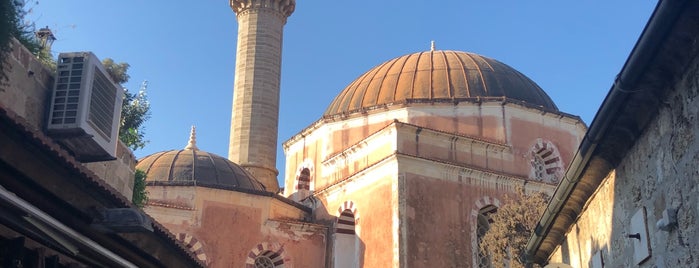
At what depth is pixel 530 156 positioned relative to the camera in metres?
18.0

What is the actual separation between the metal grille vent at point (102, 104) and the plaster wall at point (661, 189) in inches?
168

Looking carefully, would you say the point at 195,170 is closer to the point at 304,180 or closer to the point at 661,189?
the point at 304,180

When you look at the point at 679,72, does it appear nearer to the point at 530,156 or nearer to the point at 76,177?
the point at 76,177

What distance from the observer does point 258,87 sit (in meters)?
21.5

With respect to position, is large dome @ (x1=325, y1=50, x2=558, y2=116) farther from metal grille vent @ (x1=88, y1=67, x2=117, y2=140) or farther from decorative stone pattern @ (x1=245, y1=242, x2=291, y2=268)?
metal grille vent @ (x1=88, y1=67, x2=117, y2=140)

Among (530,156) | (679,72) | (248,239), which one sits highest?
(530,156)

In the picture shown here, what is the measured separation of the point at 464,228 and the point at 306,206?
4.08 meters

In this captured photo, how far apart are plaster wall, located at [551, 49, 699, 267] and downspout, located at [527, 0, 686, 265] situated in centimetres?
25

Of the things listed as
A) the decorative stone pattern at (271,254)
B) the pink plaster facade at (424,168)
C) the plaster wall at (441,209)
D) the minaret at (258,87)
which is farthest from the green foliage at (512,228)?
the minaret at (258,87)

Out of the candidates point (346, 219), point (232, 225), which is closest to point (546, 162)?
point (346, 219)

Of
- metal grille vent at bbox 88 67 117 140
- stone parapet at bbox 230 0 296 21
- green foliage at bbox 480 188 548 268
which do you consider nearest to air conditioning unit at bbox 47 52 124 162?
metal grille vent at bbox 88 67 117 140

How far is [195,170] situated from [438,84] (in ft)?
20.3

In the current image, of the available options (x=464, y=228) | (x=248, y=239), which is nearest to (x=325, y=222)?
(x=248, y=239)

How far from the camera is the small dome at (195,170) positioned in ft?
56.0
